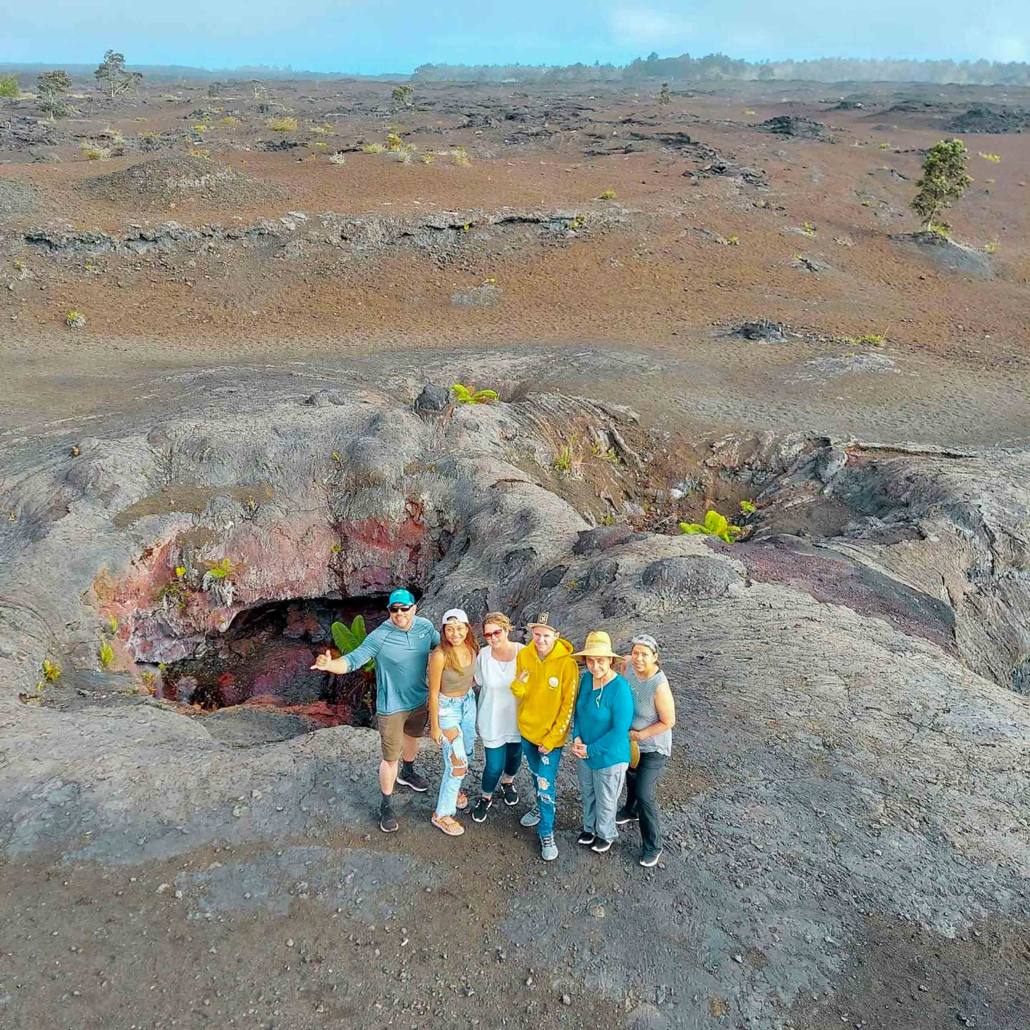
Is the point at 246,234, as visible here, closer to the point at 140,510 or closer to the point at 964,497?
the point at 140,510

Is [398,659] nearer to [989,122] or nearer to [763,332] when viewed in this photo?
[763,332]

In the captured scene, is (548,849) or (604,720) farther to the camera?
(548,849)

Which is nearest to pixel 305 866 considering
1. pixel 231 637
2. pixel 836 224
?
pixel 231 637

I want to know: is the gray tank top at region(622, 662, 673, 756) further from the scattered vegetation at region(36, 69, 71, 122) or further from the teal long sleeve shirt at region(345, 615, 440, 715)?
the scattered vegetation at region(36, 69, 71, 122)

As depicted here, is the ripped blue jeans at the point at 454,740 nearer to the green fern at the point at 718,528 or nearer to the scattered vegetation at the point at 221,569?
the scattered vegetation at the point at 221,569

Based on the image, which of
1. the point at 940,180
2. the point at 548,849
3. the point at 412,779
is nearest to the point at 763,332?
the point at 940,180

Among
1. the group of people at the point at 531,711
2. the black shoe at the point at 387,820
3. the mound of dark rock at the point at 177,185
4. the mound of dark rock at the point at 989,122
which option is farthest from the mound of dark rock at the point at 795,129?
the black shoe at the point at 387,820

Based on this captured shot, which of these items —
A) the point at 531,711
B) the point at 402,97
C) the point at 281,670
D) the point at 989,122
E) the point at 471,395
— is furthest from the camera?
the point at 402,97
